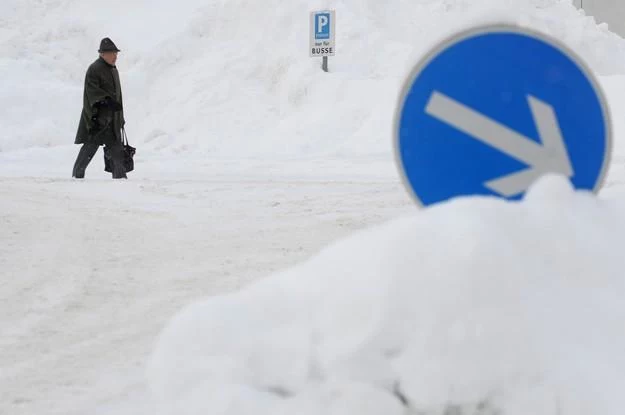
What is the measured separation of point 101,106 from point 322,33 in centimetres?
566

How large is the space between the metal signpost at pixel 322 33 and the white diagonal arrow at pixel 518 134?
39.2ft

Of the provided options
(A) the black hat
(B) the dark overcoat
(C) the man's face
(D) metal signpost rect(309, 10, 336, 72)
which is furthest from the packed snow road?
(D) metal signpost rect(309, 10, 336, 72)

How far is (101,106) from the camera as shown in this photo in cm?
1005

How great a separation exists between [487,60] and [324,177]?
7.34m

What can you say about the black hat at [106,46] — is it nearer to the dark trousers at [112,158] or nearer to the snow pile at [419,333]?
the dark trousers at [112,158]

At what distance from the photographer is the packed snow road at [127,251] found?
3398 mm

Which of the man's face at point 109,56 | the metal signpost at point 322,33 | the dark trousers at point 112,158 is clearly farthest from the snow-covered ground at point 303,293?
the metal signpost at point 322,33

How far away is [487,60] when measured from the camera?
2781mm

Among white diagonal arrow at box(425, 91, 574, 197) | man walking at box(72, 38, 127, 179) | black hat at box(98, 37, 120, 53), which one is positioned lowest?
man walking at box(72, 38, 127, 179)

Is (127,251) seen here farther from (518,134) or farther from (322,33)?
(322,33)

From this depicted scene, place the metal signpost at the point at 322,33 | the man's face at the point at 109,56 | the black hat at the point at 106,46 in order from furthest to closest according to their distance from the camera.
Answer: the metal signpost at the point at 322,33, the man's face at the point at 109,56, the black hat at the point at 106,46

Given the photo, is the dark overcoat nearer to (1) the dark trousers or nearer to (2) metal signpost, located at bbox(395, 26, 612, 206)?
(1) the dark trousers

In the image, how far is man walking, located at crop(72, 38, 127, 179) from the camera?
32.8 ft

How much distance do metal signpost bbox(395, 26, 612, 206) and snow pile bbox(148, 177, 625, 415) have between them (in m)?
0.24
